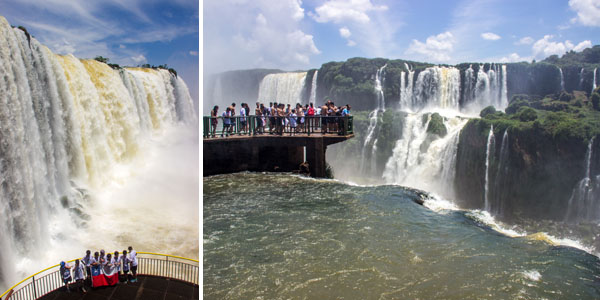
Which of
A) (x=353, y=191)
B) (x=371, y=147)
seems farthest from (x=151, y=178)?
(x=371, y=147)

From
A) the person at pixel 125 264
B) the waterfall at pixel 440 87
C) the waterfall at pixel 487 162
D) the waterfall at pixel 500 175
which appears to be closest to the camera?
the person at pixel 125 264

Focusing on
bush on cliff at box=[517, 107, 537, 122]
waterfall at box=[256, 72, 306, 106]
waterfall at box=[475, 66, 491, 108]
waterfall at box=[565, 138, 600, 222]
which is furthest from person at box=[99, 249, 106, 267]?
waterfall at box=[256, 72, 306, 106]

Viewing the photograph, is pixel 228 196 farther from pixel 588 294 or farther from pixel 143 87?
pixel 588 294

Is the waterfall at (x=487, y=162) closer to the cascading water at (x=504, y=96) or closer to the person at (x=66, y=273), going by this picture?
the cascading water at (x=504, y=96)

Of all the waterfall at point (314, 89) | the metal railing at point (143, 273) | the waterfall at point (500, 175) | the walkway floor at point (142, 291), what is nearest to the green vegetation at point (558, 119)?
the waterfall at point (500, 175)

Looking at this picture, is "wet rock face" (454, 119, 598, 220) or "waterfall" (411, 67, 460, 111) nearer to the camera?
"wet rock face" (454, 119, 598, 220)

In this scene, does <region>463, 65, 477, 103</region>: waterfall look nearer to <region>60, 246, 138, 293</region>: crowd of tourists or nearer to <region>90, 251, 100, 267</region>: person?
<region>60, 246, 138, 293</region>: crowd of tourists
